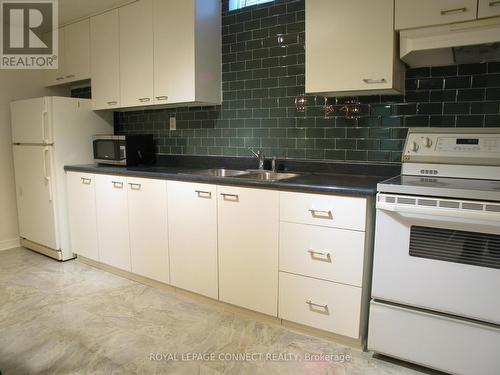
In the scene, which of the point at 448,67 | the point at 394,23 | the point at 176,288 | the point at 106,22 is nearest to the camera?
the point at 394,23

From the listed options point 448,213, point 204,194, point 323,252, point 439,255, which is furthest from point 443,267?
point 204,194

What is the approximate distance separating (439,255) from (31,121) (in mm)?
3461

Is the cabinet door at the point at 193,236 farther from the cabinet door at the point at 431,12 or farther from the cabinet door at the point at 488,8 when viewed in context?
the cabinet door at the point at 488,8

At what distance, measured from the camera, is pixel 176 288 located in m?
2.72

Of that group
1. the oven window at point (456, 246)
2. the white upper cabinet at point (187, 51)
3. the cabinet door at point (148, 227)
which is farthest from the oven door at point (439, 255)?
the white upper cabinet at point (187, 51)

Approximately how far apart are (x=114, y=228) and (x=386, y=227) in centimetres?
216

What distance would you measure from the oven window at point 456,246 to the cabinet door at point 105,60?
2.68 metres

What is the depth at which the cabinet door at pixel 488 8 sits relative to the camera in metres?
1.70

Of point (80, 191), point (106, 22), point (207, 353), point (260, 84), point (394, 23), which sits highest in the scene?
point (106, 22)

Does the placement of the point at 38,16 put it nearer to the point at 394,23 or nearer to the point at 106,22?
the point at 106,22

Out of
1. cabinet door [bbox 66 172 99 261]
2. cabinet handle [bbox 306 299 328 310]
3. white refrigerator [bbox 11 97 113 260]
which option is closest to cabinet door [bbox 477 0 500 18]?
cabinet handle [bbox 306 299 328 310]

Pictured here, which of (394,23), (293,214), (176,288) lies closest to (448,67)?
(394,23)

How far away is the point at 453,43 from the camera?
1.81m
